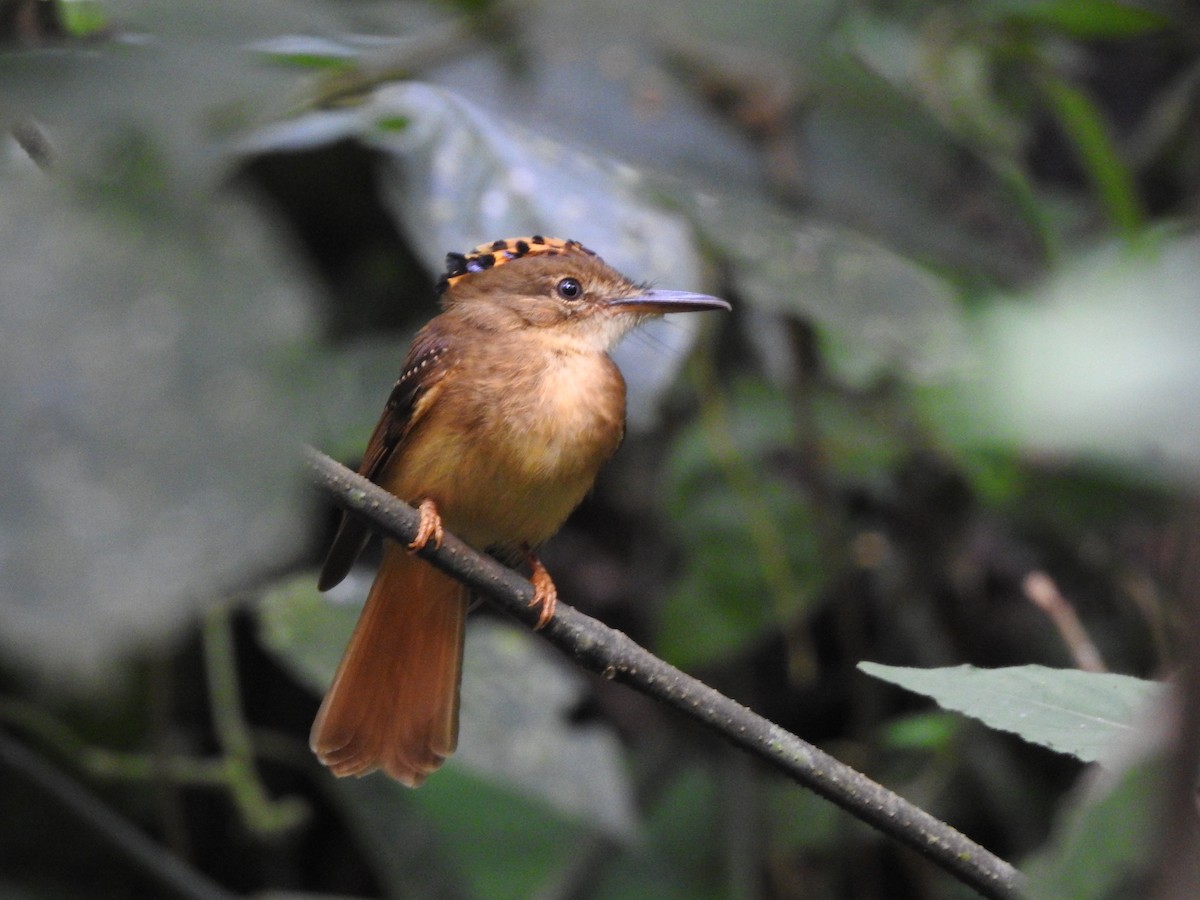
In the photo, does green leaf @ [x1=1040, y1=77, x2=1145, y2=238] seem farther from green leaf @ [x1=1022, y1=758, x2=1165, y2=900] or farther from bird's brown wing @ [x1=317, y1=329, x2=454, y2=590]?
green leaf @ [x1=1022, y1=758, x2=1165, y2=900]

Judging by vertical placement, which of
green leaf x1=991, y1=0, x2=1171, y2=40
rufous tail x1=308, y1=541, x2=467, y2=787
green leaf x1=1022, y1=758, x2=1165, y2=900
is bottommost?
rufous tail x1=308, y1=541, x2=467, y2=787

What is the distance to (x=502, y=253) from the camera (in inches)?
101

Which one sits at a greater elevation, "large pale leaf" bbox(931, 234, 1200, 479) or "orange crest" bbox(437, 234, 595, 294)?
"large pale leaf" bbox(931, 234, 1200, 479)

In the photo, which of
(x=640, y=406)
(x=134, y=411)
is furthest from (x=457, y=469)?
(x=134, y=411)

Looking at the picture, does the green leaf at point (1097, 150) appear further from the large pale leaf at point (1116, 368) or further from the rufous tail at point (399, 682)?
the large pale leaf at point (1116, 368)

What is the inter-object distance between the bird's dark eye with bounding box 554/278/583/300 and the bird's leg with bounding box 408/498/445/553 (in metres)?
0.55

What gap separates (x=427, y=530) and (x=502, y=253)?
1.03 meters

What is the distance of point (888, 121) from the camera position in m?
2.53

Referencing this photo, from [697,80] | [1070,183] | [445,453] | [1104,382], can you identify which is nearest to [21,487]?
[1104,382]

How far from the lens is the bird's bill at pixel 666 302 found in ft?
7.25

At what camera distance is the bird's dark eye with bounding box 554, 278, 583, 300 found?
2527 millimetres

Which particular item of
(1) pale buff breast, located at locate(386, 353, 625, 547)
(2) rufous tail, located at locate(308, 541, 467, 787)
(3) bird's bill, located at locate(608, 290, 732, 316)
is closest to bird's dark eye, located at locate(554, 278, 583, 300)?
(3) bird's bill, located at locate(608, 290, 732, 316)

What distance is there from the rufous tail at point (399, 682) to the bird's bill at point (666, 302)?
0.54 m

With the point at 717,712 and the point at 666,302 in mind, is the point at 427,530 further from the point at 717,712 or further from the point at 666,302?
the point at 666,302
